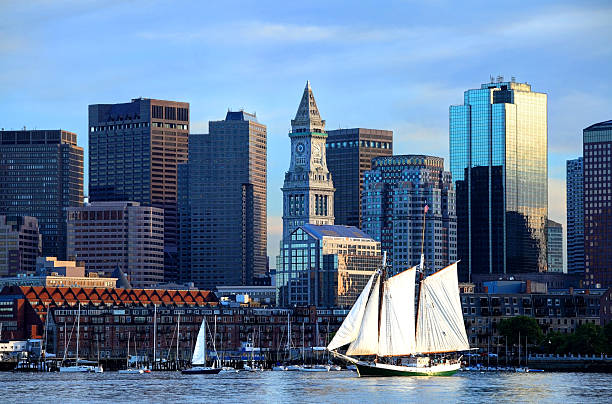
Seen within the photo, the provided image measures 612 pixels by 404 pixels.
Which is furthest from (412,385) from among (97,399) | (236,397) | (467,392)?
(97,399)

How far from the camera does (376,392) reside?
596ft

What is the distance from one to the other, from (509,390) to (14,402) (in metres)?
61.6

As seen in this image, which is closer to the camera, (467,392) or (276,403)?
(276,403)

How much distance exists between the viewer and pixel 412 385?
194m

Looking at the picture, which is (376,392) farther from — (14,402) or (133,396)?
(14,402)

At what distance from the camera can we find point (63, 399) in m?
178

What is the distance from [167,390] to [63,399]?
21305 mm

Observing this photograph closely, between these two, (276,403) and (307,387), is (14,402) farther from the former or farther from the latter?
(307,387)

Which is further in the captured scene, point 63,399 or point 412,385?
point 412,385

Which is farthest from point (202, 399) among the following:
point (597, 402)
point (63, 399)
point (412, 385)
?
point (597, 402)

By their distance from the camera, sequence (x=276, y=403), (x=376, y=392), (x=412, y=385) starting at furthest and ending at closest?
(x=412, y=385) → (x=376, y=392) → (x=276, y=403)

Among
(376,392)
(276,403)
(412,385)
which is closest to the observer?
(276,403)

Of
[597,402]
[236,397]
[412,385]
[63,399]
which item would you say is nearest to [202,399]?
[236,397]

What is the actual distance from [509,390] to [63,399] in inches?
2191
